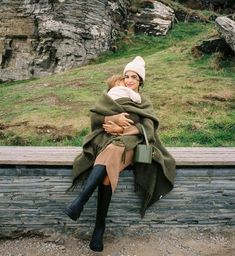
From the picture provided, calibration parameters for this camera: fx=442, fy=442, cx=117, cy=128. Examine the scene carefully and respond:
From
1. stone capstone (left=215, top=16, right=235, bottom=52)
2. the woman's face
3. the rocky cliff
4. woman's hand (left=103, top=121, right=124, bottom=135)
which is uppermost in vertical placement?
the woman's face

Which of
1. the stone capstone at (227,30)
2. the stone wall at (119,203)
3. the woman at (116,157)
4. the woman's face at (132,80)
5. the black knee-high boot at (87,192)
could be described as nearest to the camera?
the black knee-high boot at (87,192)

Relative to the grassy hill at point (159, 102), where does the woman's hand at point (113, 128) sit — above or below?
above

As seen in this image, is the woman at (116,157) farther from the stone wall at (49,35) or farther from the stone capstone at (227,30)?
the stone wall at (49,35)

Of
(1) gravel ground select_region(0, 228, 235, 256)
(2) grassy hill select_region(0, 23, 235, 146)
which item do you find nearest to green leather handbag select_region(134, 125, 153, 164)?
(1) gravel ground select_region(0, 228, 235, 256)

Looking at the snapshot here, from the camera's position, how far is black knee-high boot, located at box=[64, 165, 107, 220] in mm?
3846

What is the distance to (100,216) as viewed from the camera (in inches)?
161

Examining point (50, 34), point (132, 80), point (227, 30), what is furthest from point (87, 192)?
point (50, 34)

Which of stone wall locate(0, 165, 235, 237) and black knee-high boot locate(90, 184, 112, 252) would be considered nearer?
black knee-high boot locate(90, 184, 112, 252)

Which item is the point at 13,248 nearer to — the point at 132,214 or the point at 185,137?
the point at 132,214

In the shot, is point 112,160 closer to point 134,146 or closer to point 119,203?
point 134,146

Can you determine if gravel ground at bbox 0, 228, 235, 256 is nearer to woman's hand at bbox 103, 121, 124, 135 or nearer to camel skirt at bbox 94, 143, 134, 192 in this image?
camel skirt at bbox 94, 143, 134, 192

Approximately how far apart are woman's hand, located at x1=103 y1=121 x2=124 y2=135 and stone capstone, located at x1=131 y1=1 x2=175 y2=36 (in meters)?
12.8

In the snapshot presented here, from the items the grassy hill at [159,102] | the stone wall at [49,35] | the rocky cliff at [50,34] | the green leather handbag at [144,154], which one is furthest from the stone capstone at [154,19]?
the green leather handbag at [144,154]

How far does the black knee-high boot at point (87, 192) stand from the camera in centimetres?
385
